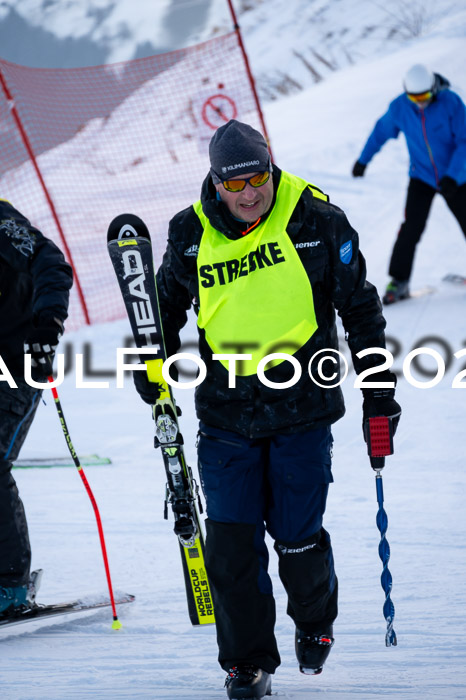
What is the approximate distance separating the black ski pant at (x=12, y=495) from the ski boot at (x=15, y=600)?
2cm

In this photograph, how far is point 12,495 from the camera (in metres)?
3.42

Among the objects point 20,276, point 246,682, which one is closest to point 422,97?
point 20,276

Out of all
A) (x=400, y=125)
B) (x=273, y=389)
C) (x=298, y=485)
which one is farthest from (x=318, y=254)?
(x=400, y=125)

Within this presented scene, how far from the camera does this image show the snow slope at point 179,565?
3.05 metres

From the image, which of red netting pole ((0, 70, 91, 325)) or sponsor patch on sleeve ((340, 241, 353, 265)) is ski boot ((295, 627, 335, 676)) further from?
red netting pole ((0, 70, 91, 325))

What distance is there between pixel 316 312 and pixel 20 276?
1.38 m

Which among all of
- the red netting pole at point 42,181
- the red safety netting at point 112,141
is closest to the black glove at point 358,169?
the red safety netting at point 112,141

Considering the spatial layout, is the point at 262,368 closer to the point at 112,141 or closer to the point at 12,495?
the point at 12,495

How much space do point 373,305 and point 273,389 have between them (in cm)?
43

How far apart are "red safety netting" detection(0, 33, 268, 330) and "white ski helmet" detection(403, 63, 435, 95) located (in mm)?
2540

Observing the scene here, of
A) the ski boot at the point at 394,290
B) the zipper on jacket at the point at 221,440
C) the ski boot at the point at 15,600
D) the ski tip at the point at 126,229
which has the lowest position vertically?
the ski boot at the point at 394,290

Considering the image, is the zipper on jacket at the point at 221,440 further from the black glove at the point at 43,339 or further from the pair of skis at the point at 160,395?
the black glove at the point at 43,339

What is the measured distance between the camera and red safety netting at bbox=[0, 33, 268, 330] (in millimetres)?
9648

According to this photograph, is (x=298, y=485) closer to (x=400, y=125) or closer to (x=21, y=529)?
(x=21, y=529)
